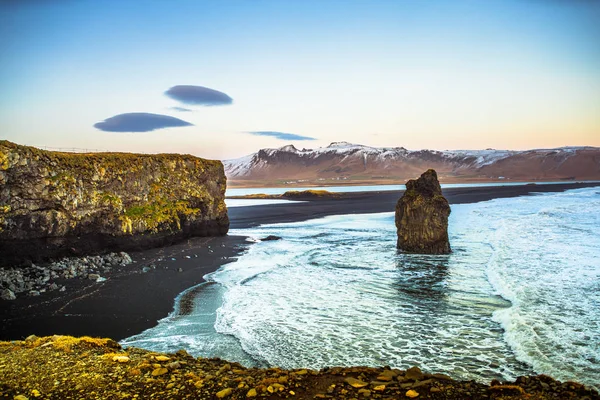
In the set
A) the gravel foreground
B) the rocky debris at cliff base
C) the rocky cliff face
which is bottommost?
the rocky debris at cliff base

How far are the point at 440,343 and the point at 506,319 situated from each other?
292 cm

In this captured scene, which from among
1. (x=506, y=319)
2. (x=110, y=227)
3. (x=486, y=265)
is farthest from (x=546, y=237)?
(x=110, y=227)

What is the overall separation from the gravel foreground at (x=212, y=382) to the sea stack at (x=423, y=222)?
54.0 ft

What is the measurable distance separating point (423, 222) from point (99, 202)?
60.0ft

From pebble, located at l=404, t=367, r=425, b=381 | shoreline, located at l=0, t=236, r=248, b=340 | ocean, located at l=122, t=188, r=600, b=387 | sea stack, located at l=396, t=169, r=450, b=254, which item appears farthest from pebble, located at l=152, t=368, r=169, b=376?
sea stack, located at l=396, t=169, r=450, b=254

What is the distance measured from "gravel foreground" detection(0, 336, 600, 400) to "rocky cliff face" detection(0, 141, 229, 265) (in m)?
12.9

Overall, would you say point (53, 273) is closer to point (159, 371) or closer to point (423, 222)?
point (159, 371)

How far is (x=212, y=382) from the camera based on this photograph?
241 inches

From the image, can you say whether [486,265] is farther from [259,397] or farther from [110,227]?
[110,227]

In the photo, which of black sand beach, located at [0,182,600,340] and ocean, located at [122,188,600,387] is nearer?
ocean, located at [122,188,600,387]

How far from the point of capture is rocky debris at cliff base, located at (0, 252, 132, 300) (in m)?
14.2

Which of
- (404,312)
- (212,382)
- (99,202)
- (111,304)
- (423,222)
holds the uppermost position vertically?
(99,202)

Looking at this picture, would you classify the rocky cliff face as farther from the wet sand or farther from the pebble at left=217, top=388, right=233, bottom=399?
the pebble at left=217, top=388, right=233, bottom=399

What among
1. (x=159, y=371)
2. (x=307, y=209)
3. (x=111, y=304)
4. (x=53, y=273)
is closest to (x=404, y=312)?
(x=159, y=371)
